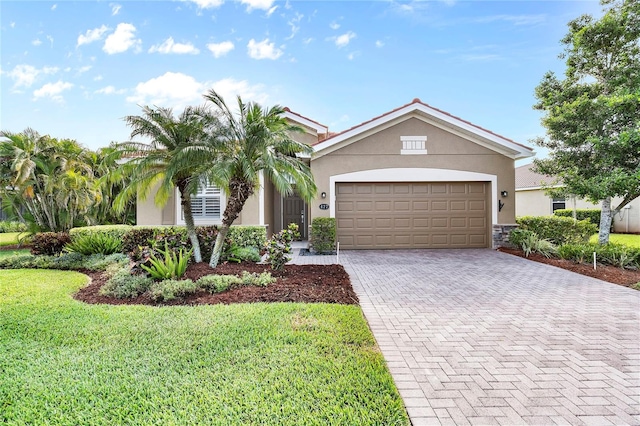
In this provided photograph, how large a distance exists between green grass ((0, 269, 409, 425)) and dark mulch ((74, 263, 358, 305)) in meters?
0.57

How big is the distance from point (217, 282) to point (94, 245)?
21.4 ft

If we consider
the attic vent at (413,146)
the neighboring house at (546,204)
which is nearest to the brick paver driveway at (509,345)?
the attic vent at (413,146)

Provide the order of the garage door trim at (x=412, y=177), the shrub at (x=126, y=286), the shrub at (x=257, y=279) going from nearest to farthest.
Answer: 1. the shrub at (x=126, y=286)
2. the shrub at (x=257, y=279)
3. the garage door trim at (x=412, y=177)

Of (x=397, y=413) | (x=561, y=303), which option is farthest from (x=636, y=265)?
(x=397, y=413)

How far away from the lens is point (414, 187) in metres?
13.1

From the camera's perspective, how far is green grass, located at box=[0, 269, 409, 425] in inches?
111

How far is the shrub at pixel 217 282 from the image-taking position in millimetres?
6762

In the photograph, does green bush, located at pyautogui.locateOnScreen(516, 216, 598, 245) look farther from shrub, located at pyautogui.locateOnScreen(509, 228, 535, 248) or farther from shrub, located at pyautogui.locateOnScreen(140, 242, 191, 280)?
shrub, located at pyautogui.locateOnScreen(140, 242, 191, 280)

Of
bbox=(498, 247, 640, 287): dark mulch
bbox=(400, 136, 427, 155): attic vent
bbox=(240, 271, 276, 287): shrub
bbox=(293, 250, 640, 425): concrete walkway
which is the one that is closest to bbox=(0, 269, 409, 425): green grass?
bbox=(293, 250, 640, 425): concrete walkway

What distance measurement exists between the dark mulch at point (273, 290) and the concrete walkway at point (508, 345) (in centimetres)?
57

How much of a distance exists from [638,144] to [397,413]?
11446 mm

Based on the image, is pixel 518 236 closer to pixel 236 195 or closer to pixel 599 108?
pixel 599 108

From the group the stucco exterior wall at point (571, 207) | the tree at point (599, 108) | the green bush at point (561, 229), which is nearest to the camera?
the tree at point (599, 108)

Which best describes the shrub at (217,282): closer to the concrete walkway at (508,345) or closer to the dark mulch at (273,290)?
the dark mulch at (273,290)
